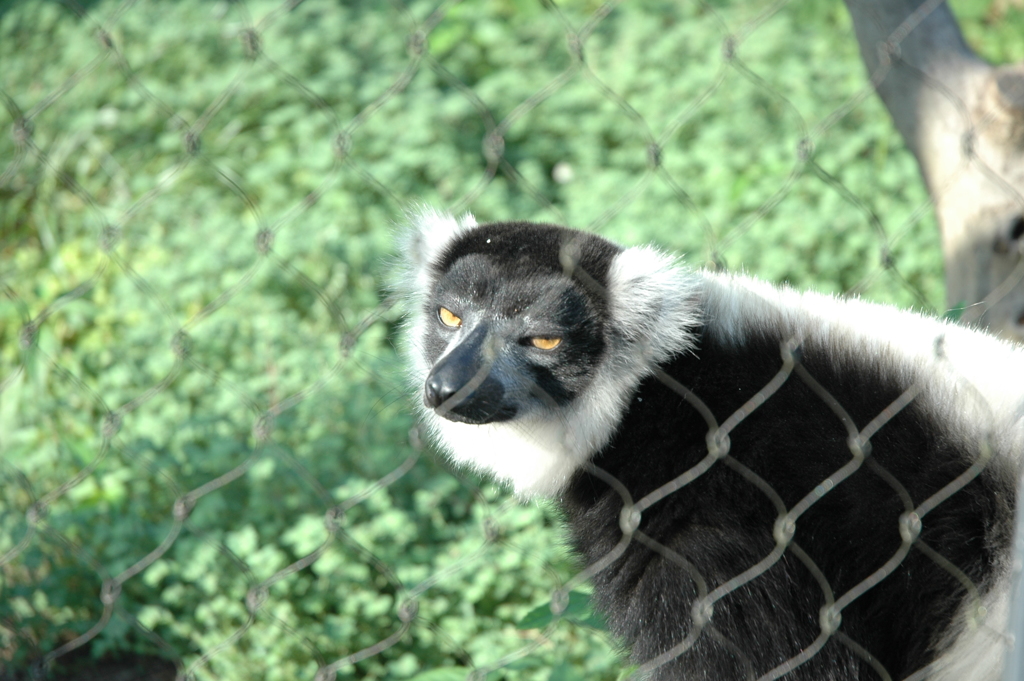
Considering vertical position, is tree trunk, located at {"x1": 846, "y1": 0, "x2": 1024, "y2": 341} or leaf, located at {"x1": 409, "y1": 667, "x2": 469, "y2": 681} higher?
tree trunk, located at {"x1": 846, "y1": 0, "x2": 1024, "y2": 341}

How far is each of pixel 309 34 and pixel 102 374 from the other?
9.00ft

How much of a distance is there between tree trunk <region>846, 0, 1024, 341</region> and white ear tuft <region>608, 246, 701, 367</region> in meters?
1.29

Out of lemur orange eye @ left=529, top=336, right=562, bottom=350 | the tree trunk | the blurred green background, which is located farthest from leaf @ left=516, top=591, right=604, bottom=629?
the tree trunk

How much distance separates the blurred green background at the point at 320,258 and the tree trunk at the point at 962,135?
0.27 m

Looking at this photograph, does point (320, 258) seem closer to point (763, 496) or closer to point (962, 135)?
point (962, 135)

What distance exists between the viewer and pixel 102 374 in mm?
4449

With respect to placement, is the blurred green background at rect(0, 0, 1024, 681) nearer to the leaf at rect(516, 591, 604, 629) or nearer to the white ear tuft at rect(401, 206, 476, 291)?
the leaf at rect(516, 591, 604, 629)

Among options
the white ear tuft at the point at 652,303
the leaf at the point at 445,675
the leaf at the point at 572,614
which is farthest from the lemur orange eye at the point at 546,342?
the leaf at the point at 445,675

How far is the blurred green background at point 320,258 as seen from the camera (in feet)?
10.5

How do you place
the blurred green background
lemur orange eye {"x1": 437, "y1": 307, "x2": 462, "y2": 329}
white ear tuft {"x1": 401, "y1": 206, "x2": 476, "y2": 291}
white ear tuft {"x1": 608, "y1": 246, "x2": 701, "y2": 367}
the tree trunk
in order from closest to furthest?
white ear tuft {"x1": 608, "y1": 246, "x2": 701, "y2": 367}, lemur orange eye {"x1": 437, "y1": 307, "x2": 462, "y2": 329}, white ear tuft {"x1": 401, "y1": 206, "x2": 476, "y2": 291}, the blurred green background, the tree trunk

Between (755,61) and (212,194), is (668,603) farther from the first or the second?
(755,61)

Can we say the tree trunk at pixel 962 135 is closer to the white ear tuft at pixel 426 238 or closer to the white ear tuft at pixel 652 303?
the white ear tuft at pixel 652 303

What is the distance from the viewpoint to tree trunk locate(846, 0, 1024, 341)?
3293 millimetres

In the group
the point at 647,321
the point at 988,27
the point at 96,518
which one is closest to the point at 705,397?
the point at 647,321
